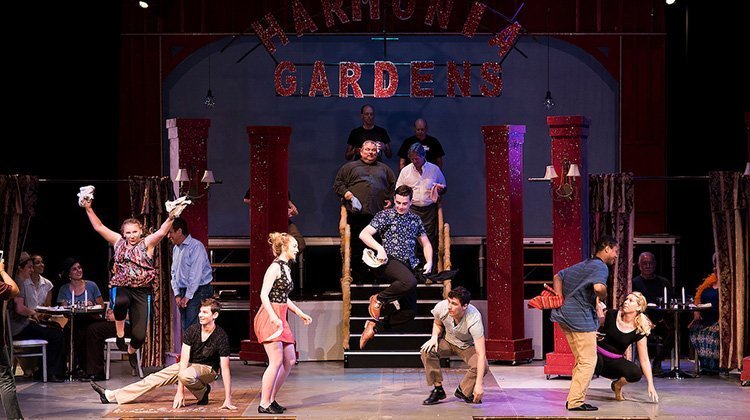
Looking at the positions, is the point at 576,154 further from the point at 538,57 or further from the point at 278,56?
the point at 278,56

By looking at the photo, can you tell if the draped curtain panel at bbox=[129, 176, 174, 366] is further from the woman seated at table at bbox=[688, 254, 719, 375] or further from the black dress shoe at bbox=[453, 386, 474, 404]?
the woman seated at table at bbox=[688, 254, 719, 375]

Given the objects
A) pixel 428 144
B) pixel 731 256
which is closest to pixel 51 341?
pixel 428 144

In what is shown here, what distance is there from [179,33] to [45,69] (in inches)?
119

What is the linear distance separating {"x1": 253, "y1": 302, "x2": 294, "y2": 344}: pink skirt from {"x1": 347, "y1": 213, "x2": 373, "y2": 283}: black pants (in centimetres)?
380

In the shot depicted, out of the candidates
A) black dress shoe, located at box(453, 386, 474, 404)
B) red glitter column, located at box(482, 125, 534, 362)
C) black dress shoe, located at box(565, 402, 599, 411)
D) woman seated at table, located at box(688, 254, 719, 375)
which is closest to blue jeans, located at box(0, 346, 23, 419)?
black dress shoe, located at box(453, 386, 474, 404)

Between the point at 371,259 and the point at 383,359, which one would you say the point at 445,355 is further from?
the point at 383,359

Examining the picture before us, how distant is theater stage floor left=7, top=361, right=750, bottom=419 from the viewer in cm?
996

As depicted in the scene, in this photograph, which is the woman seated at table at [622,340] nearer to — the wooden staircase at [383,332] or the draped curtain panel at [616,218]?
the draped curtain panel at [616,218]

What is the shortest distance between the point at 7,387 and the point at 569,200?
19.6 ft

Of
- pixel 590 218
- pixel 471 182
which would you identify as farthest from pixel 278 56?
pixel 590 218

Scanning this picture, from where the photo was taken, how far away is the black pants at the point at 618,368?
1041cm

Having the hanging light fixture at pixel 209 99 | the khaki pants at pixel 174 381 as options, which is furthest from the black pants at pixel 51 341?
the hanging light fixture at pixel 209 99

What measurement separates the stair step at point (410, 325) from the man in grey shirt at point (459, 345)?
2.54 metres

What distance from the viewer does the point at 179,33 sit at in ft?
53.9
